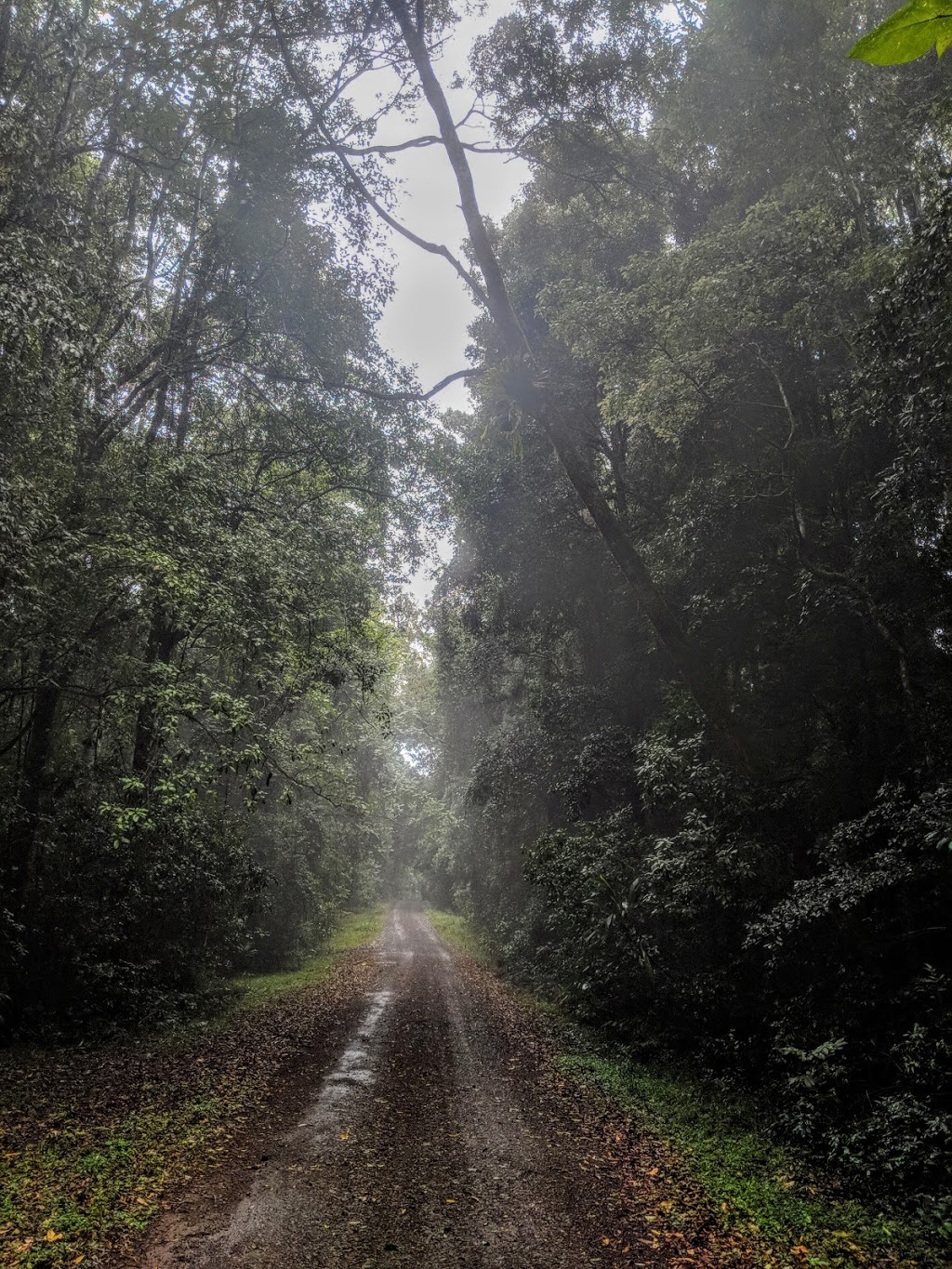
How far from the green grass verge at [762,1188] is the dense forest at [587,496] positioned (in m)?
0.39

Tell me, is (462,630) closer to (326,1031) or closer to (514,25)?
(326,1031)

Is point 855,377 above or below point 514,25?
below

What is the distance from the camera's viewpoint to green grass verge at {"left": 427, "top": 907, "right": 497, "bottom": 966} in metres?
20.4

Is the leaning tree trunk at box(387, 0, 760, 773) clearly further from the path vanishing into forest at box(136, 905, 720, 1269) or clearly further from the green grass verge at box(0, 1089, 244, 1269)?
the green grass verge at box(0, 1089, 244, 1269)

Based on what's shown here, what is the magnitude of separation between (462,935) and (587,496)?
20.0m

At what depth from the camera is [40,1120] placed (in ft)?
22.3

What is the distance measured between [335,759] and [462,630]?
6.85 metres

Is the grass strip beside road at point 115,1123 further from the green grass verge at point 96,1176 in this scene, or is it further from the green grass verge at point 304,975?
the green grass verge at point 304,975

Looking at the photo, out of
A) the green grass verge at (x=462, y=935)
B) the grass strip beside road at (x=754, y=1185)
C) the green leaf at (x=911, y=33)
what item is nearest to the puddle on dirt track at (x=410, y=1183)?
the grass strip beside road at (x=754, y=1185)

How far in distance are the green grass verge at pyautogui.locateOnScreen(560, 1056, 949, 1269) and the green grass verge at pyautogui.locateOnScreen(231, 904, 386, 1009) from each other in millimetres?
7430

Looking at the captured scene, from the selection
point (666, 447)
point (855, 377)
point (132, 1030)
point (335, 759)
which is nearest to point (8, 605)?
point (132, 1030)

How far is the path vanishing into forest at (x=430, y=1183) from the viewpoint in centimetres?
496

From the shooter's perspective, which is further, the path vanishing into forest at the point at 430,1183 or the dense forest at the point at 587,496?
the dense forest at the point at 587,496

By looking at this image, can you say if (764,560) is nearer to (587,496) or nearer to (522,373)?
(587,496)
